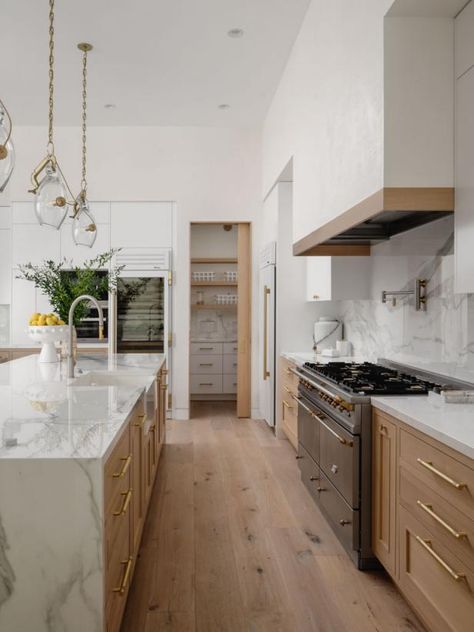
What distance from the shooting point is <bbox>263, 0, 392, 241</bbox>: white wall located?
2488 mm

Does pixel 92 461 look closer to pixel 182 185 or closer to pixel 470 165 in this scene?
pixel 470 165

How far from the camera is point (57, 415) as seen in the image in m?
1.96

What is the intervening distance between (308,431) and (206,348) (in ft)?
12.5

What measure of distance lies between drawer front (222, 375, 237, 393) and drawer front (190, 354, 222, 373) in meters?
0.13

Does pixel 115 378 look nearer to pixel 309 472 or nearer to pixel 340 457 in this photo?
pixel 309 472

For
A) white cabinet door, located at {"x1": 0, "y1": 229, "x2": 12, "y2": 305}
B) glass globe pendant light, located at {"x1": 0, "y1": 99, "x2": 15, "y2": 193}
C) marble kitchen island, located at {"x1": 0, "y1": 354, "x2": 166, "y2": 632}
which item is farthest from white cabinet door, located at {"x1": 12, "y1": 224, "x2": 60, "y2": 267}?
marble kitchen island, located at {"x1": 0, "y1": 354, "x2": 166, "y2": 632}

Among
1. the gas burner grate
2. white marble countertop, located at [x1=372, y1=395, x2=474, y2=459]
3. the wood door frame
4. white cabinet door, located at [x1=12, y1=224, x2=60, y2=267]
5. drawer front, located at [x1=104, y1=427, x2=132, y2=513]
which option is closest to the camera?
drawer front, located at [x1=104, y1=427, x2=132, y2=513]

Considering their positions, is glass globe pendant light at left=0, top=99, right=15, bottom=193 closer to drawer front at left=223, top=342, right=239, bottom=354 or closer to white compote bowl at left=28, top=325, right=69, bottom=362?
white compote bowl at left=28, top=325, right=69, bottom=362

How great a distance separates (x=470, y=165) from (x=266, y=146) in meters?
3.86

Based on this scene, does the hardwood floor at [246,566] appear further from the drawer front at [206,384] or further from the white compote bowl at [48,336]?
the drawer front at [206,384]

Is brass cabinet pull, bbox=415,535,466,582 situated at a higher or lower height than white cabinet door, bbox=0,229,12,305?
lower

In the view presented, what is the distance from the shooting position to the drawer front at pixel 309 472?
329 cm

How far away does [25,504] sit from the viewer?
1480mm

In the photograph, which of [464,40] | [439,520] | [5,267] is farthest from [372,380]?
[5,267]
